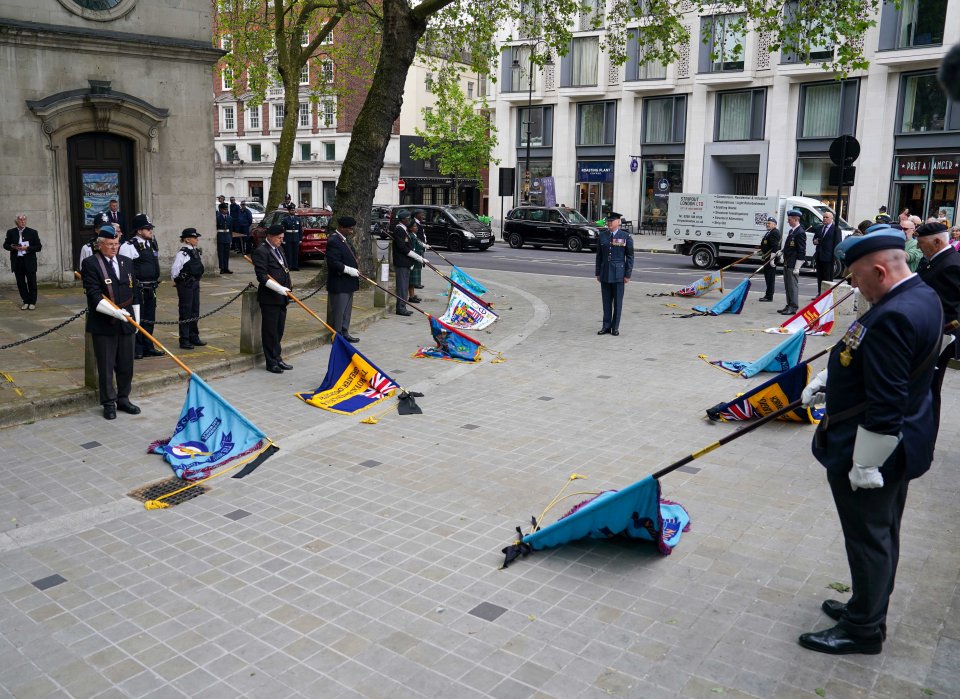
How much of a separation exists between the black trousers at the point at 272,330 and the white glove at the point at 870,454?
784cm

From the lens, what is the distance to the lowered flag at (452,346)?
11609mm

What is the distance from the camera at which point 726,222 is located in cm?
2488

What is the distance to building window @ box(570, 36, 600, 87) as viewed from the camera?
4428 centimetres

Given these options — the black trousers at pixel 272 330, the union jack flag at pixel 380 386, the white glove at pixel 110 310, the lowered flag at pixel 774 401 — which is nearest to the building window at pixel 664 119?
the black trousers at pixel 272 330

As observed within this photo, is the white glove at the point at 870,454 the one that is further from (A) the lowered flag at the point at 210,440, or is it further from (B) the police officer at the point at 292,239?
(B) the police officer at the point at 292,239

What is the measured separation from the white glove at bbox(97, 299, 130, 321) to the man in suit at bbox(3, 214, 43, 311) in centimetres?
681

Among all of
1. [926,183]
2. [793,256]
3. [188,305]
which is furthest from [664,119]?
[188,305]

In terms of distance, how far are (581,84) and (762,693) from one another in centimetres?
4431

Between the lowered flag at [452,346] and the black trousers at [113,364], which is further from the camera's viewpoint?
the lowered flag at [452,346]

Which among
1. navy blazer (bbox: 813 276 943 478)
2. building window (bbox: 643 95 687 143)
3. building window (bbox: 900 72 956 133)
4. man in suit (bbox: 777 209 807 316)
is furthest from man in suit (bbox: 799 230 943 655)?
building window (bbox: 643 95 687 143)

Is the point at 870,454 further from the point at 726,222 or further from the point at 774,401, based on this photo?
the point at 726,222

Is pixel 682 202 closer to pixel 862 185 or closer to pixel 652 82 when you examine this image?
pixel 862 185

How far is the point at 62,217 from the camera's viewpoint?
54.9 feet

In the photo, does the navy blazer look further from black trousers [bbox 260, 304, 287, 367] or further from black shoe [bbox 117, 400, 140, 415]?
black trousers [bbox 260, 304, 287, 367]
